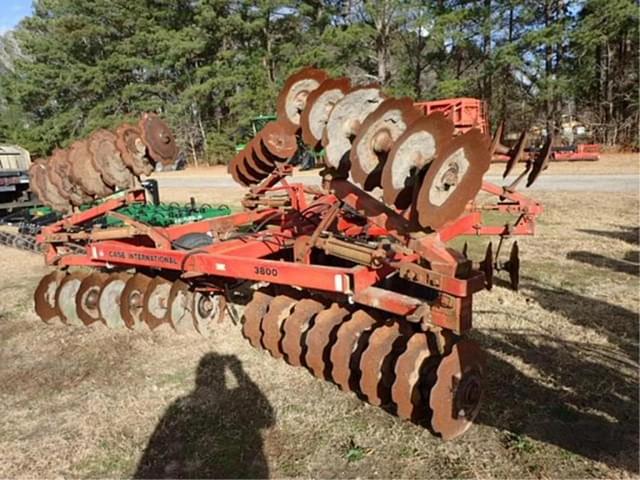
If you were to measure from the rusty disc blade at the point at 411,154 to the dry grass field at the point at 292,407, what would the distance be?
4.77 feet

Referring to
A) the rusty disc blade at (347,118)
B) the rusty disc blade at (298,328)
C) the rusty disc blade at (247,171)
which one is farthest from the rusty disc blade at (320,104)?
the rusty disc blade at (247,171)

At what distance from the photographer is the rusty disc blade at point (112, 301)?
4.82m

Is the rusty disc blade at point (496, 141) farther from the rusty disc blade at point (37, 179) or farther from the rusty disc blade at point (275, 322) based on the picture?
the rusty disc blade at point (37, 179)

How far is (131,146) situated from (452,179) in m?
3.47

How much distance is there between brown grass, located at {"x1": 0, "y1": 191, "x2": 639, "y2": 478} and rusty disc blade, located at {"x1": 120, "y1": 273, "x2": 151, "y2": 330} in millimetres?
126

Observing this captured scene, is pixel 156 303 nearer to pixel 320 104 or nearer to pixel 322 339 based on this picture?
pixel 322 339

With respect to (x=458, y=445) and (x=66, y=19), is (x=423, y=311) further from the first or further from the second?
(x=66, y=19)

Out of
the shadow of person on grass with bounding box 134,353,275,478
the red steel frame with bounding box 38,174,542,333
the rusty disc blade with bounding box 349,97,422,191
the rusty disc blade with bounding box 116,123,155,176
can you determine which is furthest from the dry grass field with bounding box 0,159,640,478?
the rusty disc blade with bounding box 116,123,155,176

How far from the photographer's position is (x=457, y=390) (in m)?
2.86

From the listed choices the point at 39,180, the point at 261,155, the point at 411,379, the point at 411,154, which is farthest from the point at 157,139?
the point at 411,379

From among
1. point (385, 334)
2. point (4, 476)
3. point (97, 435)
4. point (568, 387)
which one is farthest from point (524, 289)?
point (4, 476)

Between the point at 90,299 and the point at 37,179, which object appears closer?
the point at 90,299

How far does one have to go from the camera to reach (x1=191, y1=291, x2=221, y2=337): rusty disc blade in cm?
463

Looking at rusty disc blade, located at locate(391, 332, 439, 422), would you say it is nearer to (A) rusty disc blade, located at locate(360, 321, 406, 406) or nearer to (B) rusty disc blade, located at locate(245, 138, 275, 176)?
(A) rusty disc blade, located at locate(360, 321, 406, 406)
